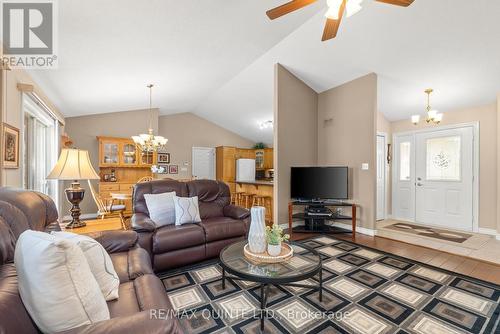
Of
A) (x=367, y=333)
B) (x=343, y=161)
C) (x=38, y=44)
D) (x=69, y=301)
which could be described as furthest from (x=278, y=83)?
(x=69, y=301)

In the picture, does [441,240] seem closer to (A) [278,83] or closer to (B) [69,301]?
(A) [278,83]

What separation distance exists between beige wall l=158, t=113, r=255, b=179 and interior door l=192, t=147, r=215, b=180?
0.14 meters

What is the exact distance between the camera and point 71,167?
88.0 inches

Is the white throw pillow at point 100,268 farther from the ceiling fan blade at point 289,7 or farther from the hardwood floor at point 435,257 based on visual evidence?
the hardwood floor at point 435,257

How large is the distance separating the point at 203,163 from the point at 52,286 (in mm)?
7024

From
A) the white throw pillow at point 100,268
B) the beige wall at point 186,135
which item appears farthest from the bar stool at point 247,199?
the white throw pillow at point 100,268

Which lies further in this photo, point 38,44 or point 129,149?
point 129,149

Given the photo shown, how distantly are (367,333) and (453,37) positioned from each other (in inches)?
134

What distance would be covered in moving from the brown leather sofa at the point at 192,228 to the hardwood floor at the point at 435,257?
1335 millimetres

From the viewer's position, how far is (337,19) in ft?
6.27

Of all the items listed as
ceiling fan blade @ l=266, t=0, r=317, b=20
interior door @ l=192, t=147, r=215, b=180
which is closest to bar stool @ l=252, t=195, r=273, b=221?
interior door @ l=192, t=147, r=215, b=180

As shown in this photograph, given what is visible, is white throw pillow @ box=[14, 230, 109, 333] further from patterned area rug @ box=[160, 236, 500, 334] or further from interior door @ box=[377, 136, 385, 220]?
interior door @ box=[377, 136, 385, 220]

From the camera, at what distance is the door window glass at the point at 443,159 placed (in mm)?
4484

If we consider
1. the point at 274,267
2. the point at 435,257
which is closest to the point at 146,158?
the point at 274,267
